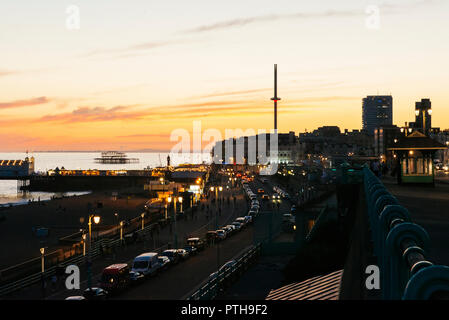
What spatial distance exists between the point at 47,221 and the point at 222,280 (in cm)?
4064

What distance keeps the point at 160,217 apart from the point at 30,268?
86.6 feet

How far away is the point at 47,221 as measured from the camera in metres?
56.6

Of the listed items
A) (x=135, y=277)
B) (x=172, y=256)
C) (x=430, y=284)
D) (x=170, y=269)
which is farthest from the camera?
(x=172, y=256)

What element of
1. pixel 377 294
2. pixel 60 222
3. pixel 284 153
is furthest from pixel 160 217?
pixel 284 153

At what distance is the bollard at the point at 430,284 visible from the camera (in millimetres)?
1652

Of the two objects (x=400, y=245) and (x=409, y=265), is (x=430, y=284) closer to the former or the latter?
(x=409, y=265)

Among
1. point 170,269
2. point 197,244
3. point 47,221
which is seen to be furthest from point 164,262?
point 47,221

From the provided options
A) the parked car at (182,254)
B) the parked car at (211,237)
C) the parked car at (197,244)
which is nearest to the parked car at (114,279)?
the parked car at (182,254)

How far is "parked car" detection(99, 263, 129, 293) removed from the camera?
2389 cm

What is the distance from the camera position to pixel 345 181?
18.3 meters

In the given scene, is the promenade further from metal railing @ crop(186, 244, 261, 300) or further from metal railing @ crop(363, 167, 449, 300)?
metal railing @ crop(363, 167, 449, 300)

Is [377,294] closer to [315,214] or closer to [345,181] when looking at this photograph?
[345,181]

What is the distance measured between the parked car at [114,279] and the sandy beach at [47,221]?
11.2 feet
